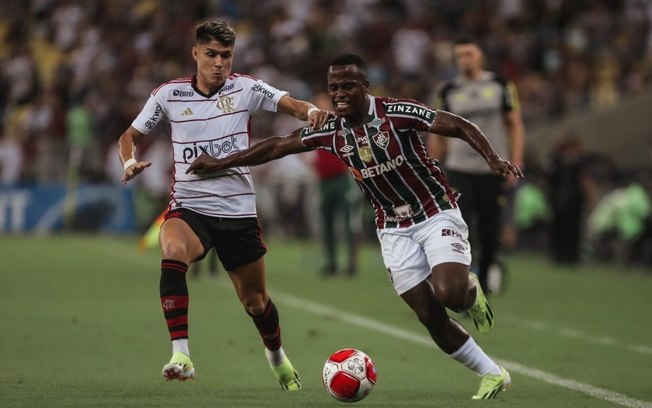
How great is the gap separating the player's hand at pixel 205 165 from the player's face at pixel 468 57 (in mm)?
4911

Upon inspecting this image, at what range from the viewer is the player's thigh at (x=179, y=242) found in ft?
25.0

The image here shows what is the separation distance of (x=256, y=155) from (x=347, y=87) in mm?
687

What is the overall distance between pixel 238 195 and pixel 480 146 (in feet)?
5.24

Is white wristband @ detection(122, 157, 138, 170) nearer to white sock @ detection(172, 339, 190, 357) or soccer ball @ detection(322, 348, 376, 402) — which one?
white sock @ detection(172, 339, 190, 357)

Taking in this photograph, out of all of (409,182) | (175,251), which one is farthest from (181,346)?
(409,182)

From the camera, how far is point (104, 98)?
1138 inches

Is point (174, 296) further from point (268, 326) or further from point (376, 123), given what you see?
point (376, 123)

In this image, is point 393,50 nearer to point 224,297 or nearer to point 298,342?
point 224,297

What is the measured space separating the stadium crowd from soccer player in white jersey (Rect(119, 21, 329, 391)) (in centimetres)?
1783

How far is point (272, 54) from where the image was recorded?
2998cm

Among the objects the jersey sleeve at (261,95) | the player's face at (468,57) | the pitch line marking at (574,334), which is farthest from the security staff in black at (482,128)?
the jersey sleeve at (261,95)

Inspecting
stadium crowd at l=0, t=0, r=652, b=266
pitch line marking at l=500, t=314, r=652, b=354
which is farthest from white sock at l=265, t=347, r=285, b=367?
stadium crowd at l=0, t=0, r=652, b=266

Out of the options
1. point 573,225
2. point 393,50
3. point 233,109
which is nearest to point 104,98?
point 393,50

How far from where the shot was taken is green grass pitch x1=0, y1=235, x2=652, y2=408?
774 cm
